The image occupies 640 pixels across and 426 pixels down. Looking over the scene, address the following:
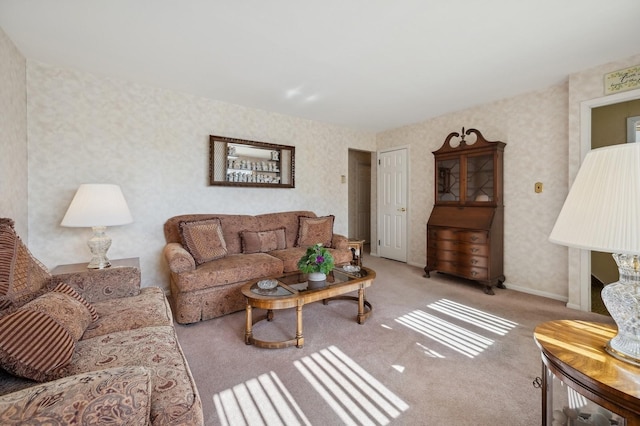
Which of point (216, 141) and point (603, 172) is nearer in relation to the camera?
point (603, 172)

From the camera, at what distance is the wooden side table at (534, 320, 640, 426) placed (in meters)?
0.79

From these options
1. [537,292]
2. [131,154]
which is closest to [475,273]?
[537,292]

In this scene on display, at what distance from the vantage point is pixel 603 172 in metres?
0.86

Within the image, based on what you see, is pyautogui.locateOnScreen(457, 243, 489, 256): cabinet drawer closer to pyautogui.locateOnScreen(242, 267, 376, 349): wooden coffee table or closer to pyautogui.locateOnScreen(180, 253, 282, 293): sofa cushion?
pyautogui.locateOnScreen(242, 267, 376, 349): wooden coffee table

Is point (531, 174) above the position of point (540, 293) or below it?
above

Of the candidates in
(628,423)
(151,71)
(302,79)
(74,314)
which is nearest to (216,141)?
(151,71)

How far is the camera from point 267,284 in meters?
2.29

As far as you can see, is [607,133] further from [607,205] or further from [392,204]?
[607,205]

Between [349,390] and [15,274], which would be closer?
[15,274]

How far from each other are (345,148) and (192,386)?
447 cm

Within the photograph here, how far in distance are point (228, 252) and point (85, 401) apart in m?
2.70

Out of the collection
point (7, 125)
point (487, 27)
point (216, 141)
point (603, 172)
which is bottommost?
point (603, 172)

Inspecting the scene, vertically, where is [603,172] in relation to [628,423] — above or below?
above

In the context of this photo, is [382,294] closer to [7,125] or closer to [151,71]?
[151,71]
